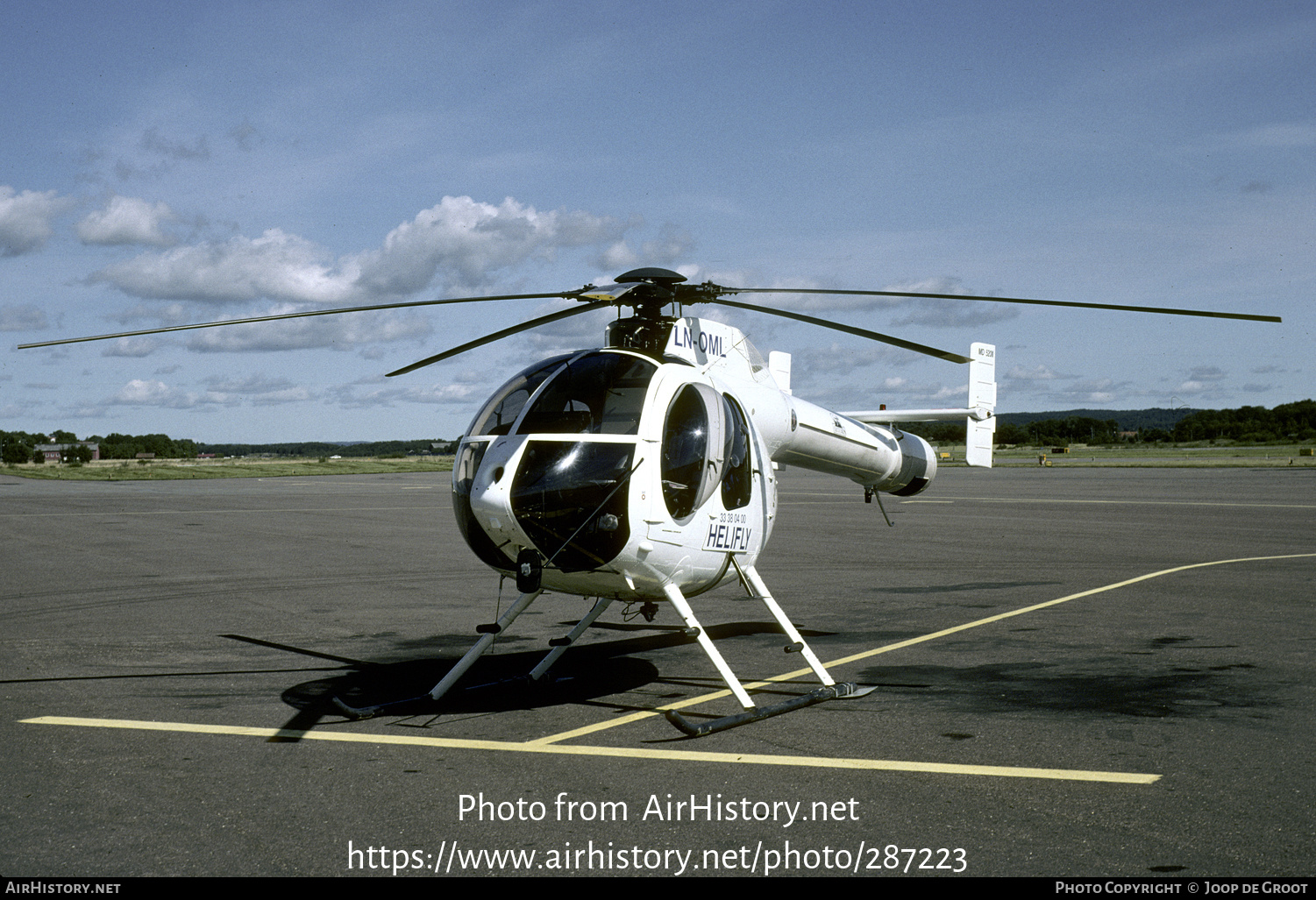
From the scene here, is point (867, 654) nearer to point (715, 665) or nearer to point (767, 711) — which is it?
point (715, 665)

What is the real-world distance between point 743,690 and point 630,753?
4.27 feet

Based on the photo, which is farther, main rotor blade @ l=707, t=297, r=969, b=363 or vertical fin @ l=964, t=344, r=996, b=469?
vertical fin @ l=964, t=344, r=996, b=469

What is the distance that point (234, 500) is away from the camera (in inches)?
1558

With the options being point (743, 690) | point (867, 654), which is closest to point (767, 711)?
point (743, 690)

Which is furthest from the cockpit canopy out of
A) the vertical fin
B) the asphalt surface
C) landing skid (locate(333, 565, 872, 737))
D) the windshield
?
the vertical fin

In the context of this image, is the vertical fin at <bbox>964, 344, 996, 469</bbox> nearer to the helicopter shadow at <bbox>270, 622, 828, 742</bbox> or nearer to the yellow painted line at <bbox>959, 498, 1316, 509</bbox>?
the helicopter shadow at <bbox>270, 622, 828, 742</bbox>

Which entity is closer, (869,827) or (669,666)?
(869,827)

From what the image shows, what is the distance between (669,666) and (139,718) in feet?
16.1

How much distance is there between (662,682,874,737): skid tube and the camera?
7340 mm

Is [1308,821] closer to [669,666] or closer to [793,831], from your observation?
[793,831]

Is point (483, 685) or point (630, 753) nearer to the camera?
point (630, 753)

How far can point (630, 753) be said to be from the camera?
22.9 feet
